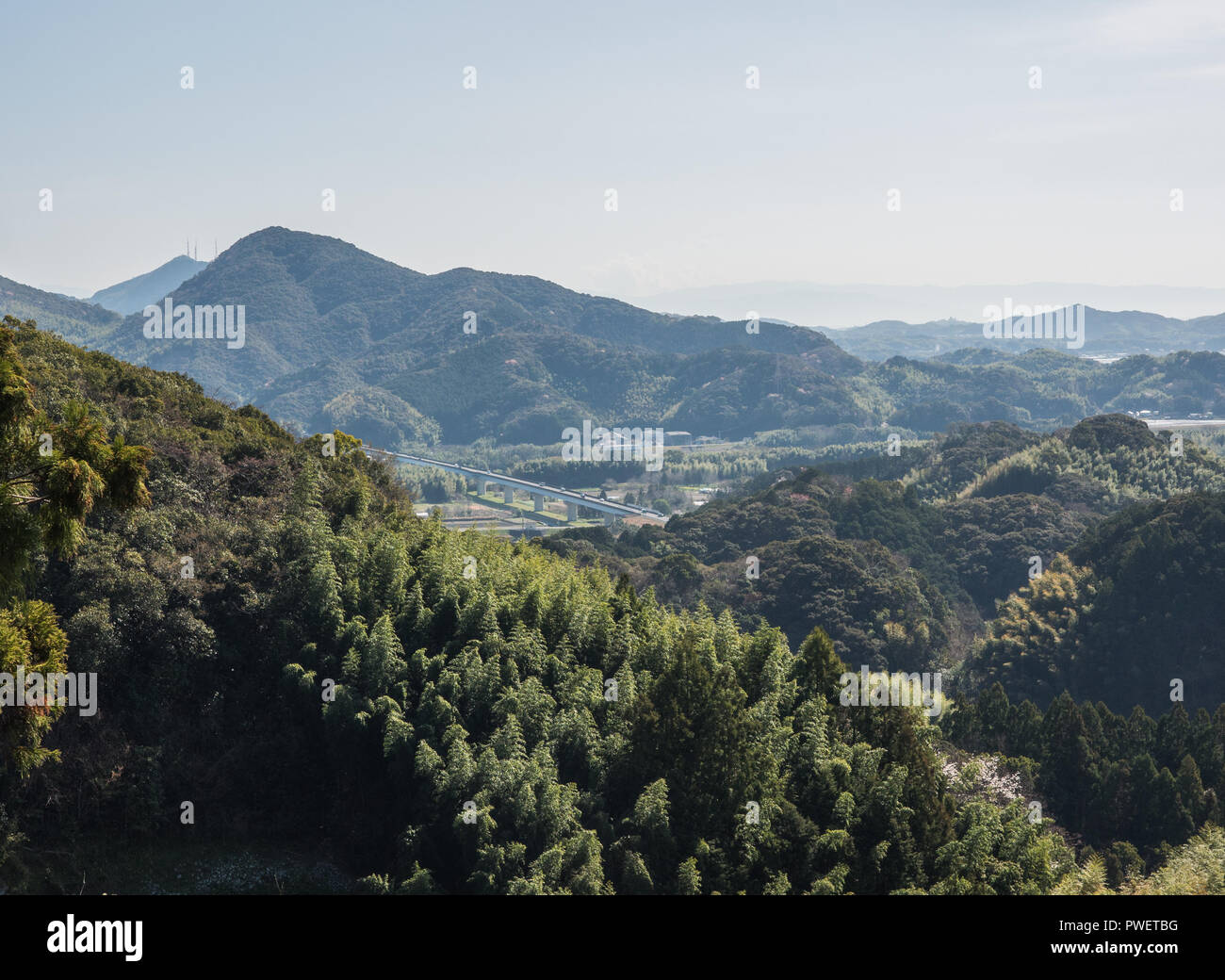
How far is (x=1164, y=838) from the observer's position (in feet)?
108

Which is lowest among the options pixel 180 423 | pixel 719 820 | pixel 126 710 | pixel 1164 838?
pixel 1164 838

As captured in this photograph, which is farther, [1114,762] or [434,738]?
[1114,762]

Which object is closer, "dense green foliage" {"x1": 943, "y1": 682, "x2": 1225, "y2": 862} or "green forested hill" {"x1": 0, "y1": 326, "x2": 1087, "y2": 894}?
"green forested hill" {"x1": 0, "y1": 326, "x2": 1087, "y2": 894}

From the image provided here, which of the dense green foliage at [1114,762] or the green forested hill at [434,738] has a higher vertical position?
the green forested hill at [434,738]

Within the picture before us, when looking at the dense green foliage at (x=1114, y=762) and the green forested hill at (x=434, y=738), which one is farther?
the dense green foliage at (x=1114, y=762)

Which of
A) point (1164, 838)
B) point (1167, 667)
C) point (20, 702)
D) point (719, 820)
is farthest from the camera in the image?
point (1167, 667)

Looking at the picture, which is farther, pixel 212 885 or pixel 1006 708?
pixel 1006 708

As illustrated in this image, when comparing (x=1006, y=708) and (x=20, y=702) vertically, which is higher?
(x=20, y=702)

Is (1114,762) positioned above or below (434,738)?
below

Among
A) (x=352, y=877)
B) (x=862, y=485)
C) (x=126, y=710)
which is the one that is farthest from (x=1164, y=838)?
(x=862, y=485)

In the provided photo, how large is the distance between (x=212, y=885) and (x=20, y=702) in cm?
1191

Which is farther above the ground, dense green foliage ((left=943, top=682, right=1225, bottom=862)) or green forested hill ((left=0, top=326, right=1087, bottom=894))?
green forested hill ((left=0, top=326, right=1087, bottom=894))

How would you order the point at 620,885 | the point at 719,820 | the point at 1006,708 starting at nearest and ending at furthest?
the point at 620,885 → the point at 719,820 → the point at 1006,708
